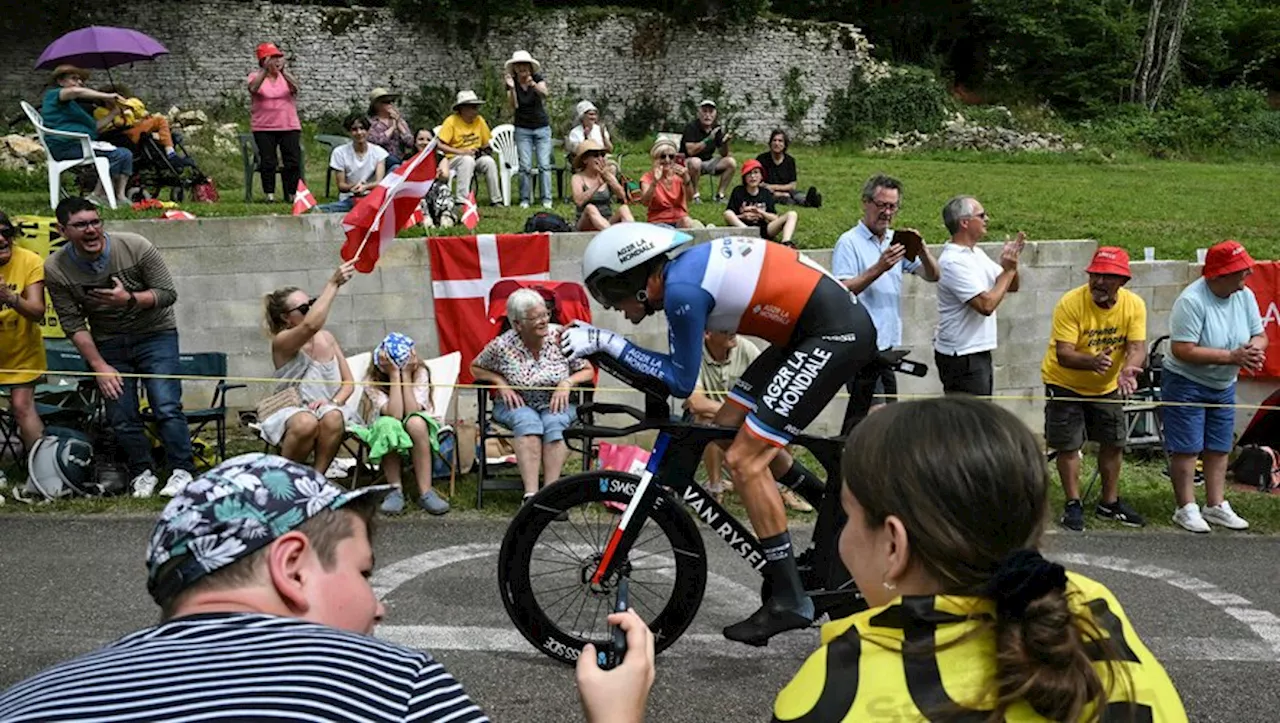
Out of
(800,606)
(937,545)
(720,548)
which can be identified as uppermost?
(937,545)

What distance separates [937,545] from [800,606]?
3.32 metres

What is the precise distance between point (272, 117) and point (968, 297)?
9321 mm

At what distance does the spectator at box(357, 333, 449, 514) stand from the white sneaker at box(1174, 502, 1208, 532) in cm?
486

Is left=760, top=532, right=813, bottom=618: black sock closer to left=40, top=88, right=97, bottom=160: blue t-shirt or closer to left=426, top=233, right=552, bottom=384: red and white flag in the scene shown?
left=426, top=233, right=552, bottom=384: red and white flag

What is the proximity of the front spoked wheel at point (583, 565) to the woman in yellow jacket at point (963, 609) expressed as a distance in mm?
3096

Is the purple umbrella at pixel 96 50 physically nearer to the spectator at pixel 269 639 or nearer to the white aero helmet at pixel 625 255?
the white aero helmet at pixel 625 255

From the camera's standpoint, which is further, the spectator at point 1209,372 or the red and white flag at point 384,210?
the red and white flag at point 384,210

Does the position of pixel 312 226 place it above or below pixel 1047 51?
below

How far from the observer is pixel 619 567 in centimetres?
508

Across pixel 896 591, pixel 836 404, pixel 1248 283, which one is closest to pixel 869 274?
pixel 836 404

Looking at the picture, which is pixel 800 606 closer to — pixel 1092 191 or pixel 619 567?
pixel 619 567

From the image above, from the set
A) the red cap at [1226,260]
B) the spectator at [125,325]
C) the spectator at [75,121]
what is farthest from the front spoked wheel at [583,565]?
the spectator at [75,121]

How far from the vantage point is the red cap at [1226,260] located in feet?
25.5

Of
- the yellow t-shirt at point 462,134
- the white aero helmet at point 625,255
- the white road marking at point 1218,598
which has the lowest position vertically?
the white road marking at point 1218,598
